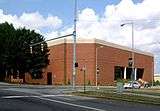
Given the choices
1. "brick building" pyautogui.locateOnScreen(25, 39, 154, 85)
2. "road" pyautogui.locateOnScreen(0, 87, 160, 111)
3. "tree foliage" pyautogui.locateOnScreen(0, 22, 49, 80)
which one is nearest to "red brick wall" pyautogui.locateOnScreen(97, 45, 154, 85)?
"brick building" pyautogui.locateOnScreen(25, 39, 154, 85)

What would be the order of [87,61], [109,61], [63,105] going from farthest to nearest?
[109,61] → [87,61] → [63,105]

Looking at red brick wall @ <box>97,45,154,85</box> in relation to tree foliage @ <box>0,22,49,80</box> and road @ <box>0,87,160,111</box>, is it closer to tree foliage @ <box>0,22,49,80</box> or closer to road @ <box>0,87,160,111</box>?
tree foliage @ <box>0,22,49,80</box>

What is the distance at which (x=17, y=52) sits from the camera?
92875 mm

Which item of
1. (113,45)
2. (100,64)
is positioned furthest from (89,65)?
(113,45)

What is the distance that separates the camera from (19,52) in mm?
92812

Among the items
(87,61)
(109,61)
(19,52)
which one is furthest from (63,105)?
(109,61)

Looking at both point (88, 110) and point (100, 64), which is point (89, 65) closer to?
point (100, 64)

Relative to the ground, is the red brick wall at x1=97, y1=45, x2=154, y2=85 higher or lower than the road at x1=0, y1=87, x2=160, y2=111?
higher

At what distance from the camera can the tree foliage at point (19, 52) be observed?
304ft

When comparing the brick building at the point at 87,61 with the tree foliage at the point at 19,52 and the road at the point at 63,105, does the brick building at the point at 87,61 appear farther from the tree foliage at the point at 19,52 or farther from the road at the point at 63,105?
the road at the point at 63,105

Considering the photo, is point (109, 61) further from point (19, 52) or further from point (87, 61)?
point (19, 52)

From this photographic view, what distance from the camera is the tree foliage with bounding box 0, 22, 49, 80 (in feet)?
304

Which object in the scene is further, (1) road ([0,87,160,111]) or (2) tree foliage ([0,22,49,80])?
(2) tree foliage ([0,22,49,80])

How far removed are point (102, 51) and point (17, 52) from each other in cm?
2859
